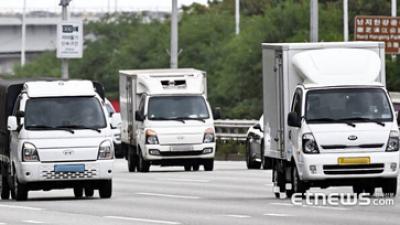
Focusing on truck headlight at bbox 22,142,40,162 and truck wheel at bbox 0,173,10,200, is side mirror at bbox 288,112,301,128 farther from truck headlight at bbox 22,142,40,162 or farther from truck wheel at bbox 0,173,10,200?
truck wheel at bbox 0,173,10,200

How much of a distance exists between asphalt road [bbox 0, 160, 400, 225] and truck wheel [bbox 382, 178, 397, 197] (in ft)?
0.68

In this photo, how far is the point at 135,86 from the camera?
44.8m

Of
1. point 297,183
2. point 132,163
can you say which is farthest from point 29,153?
point 132,163

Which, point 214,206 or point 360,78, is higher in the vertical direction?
point 360,78

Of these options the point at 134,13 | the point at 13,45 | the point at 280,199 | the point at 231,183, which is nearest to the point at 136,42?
the point at 134,13

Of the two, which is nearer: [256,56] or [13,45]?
[256,56]

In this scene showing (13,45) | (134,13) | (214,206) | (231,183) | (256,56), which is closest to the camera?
(214,206)

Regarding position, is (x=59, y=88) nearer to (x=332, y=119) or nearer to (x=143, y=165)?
(x=332, y=119)

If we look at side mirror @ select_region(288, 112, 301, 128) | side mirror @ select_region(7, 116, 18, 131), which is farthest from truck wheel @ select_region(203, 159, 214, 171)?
side mirror @ select_region(288, 112, 301, 128)

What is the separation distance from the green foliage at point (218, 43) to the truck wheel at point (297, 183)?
47018 millimetres

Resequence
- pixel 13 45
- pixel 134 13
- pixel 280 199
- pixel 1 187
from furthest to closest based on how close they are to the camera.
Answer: pixel 13 45, pixel 134 13, pixel 1 187, pixel 280 199

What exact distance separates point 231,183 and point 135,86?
404 inches

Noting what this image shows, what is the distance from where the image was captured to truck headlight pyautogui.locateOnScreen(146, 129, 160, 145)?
1670 inches

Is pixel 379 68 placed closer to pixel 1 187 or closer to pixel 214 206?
pixel 214 206
